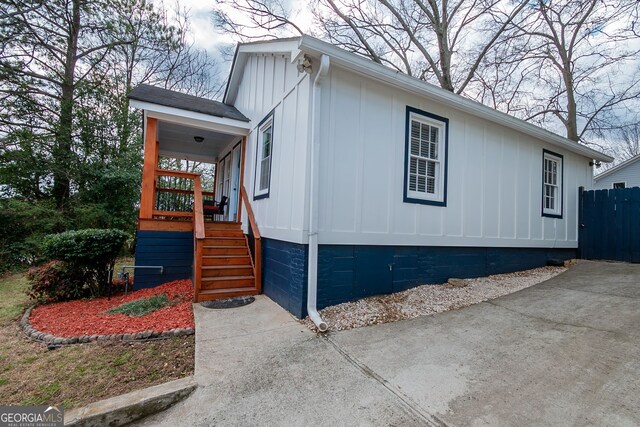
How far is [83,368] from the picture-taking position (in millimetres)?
2900

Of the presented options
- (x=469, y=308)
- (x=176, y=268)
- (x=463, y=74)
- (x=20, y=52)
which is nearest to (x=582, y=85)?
(x=463, y=74)

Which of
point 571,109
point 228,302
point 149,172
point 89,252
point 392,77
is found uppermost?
point 571,109

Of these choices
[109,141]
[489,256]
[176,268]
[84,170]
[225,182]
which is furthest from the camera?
[109,141]

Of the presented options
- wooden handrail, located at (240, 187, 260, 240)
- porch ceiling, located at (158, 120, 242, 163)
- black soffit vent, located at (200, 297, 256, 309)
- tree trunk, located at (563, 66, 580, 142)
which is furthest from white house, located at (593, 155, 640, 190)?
black soffit vent, located at (200, 297, 256, 309)

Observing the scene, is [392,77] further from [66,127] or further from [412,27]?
[66,127]

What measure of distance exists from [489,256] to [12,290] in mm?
10395

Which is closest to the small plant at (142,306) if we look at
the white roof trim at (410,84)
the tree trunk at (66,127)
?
the white roof trim at (410,84)

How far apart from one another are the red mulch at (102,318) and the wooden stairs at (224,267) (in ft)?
1.42

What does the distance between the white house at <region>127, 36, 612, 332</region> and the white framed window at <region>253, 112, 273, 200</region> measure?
1.2 inches

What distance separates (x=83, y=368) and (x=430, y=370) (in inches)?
131

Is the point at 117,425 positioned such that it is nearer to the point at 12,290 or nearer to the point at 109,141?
the point at 12,290

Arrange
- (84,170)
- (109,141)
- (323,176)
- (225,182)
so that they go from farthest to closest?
1. (109,141)
2. (84,170)
3. (225,182)
4. (323,176)

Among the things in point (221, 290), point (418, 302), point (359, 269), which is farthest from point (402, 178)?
point (221, 290)

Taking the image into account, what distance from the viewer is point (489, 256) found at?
19.6 feet
